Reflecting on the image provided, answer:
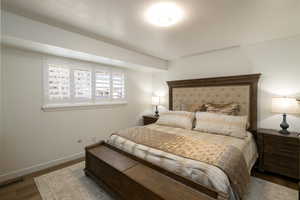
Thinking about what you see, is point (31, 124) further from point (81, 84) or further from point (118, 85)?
point (118, 85)

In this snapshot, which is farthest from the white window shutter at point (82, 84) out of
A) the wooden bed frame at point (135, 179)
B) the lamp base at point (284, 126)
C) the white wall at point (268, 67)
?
the lamp base at point (284, 126)

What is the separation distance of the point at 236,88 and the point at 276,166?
150 centimetres

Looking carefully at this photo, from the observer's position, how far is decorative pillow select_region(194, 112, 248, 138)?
7.61 feet

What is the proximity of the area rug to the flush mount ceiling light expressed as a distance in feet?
8.03

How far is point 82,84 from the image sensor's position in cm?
304

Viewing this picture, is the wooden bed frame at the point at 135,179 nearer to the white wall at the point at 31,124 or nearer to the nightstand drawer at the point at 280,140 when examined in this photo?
the nightstand drawer at the point at 280,140

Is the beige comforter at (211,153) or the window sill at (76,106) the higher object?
the window sill at (76,106)

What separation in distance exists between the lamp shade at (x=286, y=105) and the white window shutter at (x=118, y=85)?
3204mm

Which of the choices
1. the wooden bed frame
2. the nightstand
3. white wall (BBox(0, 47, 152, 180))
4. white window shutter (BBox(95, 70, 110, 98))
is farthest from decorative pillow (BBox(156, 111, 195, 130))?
white wall (BBox(0, 47, 152, 180))

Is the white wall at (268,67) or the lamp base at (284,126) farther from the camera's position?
the white wall at (268,67)

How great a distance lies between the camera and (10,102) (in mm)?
2211

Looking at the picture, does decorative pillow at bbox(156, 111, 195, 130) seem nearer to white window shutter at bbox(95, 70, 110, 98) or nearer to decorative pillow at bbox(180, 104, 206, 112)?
decorative pillow at bbox(180, 104, 206, 112)

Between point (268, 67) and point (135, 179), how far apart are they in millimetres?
3057

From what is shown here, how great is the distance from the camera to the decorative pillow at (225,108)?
2.80 meters
